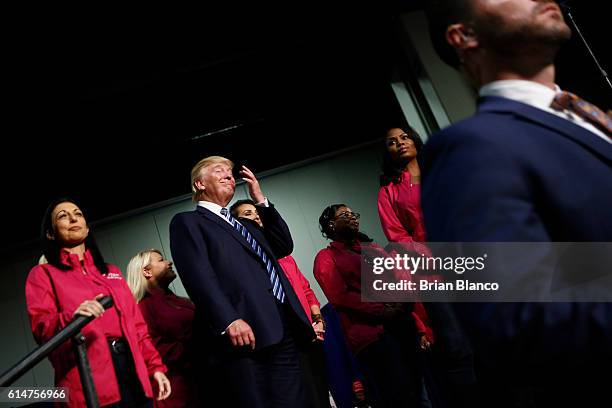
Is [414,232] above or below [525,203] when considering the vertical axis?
above

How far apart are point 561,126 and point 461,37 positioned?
29 centimetres

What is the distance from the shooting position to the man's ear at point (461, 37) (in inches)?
35.9

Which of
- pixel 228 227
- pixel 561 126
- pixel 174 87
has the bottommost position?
pixel 561 126

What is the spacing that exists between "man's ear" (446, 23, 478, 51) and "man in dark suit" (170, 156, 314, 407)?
130cm

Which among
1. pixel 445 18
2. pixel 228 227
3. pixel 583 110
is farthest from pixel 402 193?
pixel 583 110

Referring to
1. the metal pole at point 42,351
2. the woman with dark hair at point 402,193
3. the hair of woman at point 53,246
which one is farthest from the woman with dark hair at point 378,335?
the metal pole at point 42,351

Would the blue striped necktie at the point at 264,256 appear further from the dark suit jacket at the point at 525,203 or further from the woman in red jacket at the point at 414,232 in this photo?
the dark suit jacket at the point at 525,203

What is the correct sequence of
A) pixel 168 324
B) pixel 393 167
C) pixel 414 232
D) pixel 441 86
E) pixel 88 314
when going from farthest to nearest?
pixel 441 86
pixel 168 324
pixel 393 167
pixel 414 232
pixel 88 314

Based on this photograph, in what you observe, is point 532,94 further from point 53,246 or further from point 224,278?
point 53,246

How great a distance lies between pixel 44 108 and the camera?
3643 mm

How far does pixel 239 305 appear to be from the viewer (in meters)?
1.98

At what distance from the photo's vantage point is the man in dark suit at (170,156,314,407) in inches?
73.6

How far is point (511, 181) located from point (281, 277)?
5.16ft

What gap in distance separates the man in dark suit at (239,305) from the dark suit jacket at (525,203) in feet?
4.25
